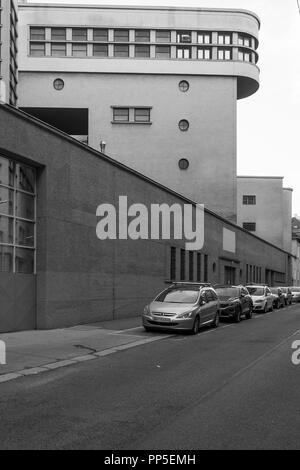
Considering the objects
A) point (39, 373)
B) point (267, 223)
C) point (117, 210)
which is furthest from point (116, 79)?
point (39, 373)

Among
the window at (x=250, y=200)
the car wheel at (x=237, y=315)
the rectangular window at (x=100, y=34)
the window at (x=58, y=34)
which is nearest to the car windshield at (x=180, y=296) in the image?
the car wheel at (x=237, y=315)

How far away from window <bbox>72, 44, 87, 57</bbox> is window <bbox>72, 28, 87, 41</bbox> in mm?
590

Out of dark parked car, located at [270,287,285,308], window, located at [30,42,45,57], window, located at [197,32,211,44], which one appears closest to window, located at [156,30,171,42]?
window, located at [197,32,211,44]

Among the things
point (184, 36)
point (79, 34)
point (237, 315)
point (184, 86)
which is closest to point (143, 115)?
point (184, 86)

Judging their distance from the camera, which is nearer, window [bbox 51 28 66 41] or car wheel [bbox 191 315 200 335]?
car wheel [bbox 191 315 200 335]

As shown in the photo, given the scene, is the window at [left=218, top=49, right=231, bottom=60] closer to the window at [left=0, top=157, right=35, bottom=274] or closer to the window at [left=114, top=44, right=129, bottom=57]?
the window at [left=114, top=44, right=129, bottom=57]

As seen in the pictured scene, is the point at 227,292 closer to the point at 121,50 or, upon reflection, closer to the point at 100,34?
the point at 121,50

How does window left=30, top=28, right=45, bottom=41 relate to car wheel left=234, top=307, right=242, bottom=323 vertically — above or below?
Result: above

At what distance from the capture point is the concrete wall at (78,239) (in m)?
17.7

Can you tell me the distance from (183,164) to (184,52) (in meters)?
9.49

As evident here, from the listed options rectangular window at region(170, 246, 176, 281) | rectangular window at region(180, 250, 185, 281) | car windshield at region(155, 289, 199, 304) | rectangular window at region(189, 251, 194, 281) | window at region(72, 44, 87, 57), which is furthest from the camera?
window at region(72, 44, 87, 57)

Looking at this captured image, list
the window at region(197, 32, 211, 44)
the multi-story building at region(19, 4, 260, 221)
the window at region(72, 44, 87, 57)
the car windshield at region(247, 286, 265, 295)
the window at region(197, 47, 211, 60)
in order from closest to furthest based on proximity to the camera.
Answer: the car windshield at region(247, 286, 265, 295)
the multi-story building at region(19, 4, 260, 221)
the window at region(72, 44, 87, 57)
the window at region(197, 47, 211, 60)
the window at region(197, 32, 211, 44)

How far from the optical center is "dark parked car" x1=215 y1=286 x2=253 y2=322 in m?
23.3

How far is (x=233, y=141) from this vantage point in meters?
49.4
